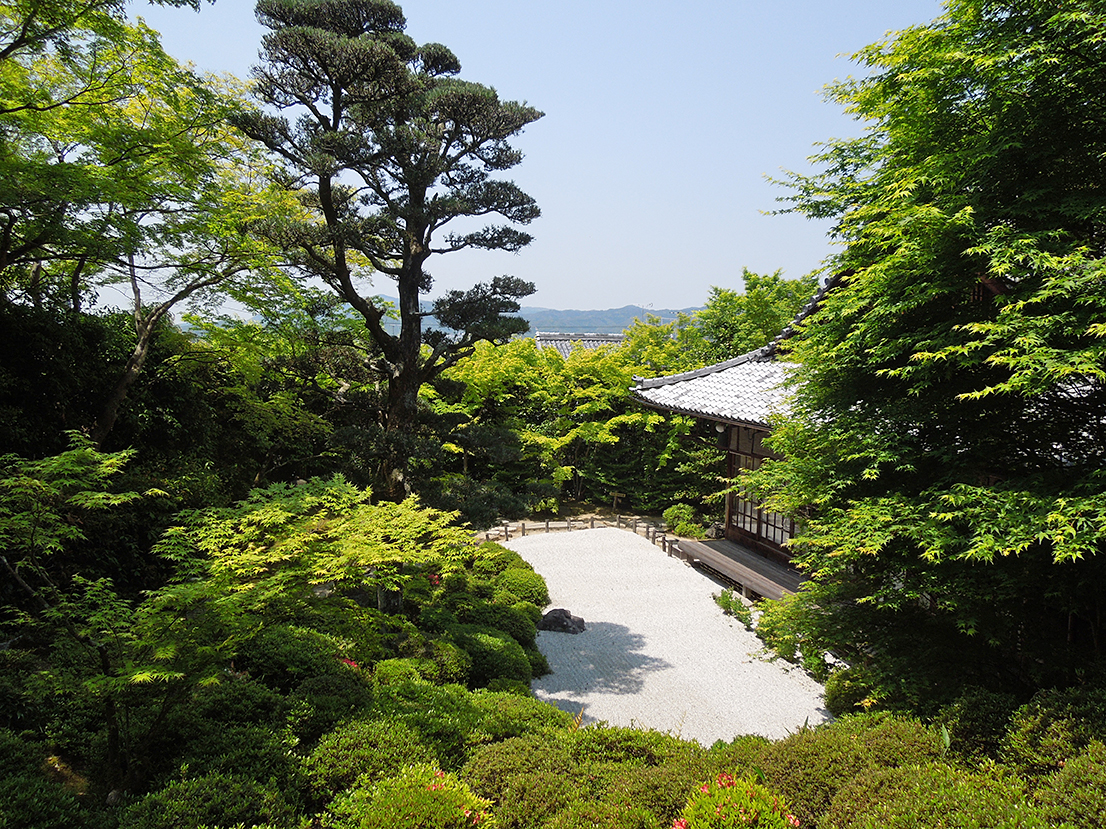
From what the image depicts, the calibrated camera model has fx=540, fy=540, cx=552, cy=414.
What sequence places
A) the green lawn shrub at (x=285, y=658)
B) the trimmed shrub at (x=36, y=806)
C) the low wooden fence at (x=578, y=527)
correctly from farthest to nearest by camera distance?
the low wooden fence at (x=578, y=527) → the green lawn shrub at (x=285, y=658) → the trimmed shrub at (x=36, y=806)

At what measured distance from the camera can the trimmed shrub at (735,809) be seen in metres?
3.21

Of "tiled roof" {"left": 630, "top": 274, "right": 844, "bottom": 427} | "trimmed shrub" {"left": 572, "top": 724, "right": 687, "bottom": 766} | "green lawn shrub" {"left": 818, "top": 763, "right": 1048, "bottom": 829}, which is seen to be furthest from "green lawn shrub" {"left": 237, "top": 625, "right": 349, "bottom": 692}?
"tiled roof" {"left": 630, "top": 274, "right": 844, "bottom": 427}

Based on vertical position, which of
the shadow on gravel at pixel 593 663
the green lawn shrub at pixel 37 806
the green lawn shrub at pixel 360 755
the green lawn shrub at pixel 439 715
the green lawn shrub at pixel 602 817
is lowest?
the shadow on gravel at pixel 593 663

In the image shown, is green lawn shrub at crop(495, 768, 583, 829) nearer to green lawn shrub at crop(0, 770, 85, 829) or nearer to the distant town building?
green lawn shrub at crop(0, 770, 85, 829)

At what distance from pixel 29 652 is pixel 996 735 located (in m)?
8.79

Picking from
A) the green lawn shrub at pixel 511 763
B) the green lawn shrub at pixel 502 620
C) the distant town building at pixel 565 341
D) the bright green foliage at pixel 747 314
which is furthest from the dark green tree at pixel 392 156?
the distant town building at pixel 565 341

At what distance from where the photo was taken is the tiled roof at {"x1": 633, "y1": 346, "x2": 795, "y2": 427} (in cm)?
1041

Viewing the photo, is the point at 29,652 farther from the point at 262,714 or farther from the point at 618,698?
the point at 618,698

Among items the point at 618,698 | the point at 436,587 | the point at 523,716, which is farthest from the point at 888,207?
the point at 436,587

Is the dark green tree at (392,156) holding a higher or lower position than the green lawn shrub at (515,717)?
higher

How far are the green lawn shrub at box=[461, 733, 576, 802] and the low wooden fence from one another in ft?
37.8

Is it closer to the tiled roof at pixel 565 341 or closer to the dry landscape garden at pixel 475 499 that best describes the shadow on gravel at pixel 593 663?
the dry landscape garden at pixel 475 499

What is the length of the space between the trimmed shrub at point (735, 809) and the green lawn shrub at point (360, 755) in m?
2.20

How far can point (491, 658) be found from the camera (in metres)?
7.94
